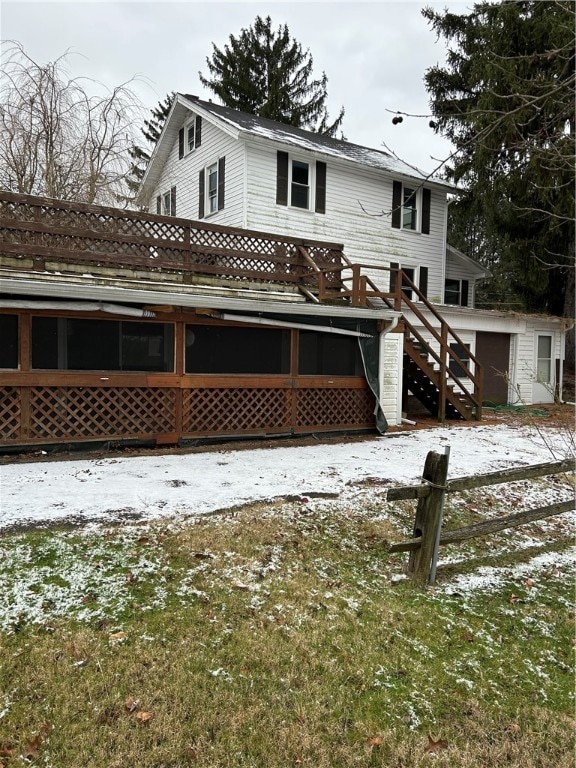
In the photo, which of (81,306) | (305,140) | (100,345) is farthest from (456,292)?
(81,306)

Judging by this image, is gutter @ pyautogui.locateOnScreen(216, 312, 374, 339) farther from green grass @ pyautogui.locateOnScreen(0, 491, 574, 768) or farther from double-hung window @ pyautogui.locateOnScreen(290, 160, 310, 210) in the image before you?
double-hung window @ pyautogui.locateOnScreen(290, 160, 310, 210)

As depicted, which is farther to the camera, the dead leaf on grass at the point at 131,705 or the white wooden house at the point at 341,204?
the white wooden house at the point at 341,204

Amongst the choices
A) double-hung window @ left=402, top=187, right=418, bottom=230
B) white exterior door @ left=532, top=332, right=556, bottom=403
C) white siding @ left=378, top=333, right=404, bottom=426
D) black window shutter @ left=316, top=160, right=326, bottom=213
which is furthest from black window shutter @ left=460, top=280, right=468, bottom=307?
white siding @ left=378, top=333, right=404, bottom=426

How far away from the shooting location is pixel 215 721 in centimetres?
254

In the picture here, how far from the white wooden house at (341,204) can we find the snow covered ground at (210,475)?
18.7 ft

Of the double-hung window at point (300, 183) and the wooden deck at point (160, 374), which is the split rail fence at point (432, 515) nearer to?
the wooden deck at point (160, 374)

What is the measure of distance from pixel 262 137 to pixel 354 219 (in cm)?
384

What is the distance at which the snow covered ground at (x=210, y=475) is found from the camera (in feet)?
17.4

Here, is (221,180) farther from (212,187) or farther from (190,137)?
(190,137)

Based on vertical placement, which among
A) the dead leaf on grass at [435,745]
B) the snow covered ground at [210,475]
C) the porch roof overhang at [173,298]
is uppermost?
the porch roof overhang at [173,298]

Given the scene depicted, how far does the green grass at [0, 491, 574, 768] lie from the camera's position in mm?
2438

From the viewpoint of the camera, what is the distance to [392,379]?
12.4 metres

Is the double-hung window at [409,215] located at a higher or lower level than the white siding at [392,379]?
higher

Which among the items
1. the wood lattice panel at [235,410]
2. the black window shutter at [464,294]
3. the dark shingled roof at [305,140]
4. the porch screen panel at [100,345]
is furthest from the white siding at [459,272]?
the porch screen panel at [100,345]
